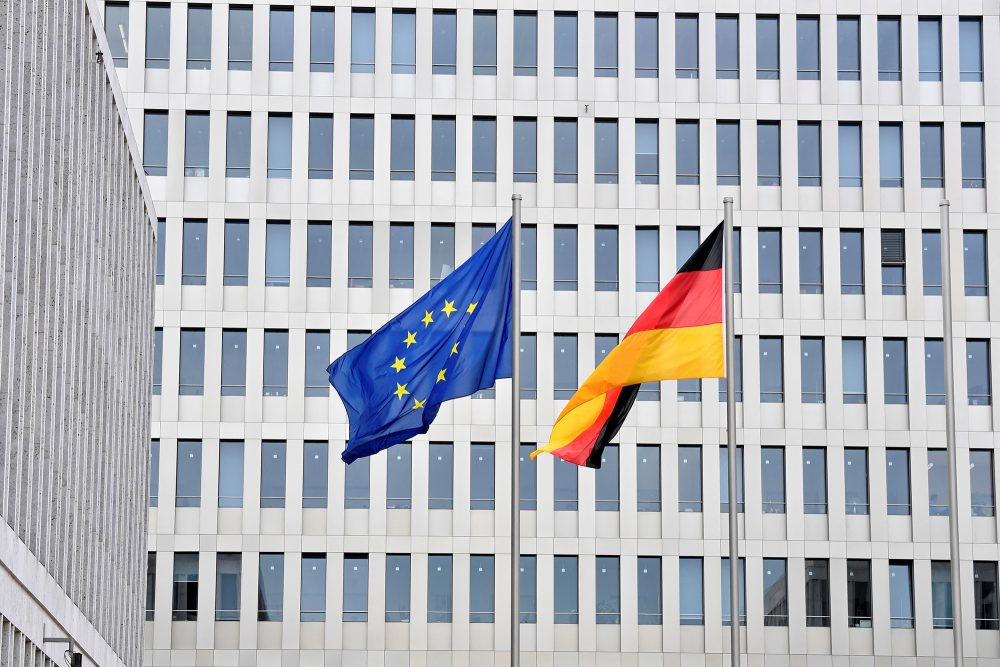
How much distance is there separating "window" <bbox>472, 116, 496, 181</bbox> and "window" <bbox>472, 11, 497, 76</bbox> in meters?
1.56

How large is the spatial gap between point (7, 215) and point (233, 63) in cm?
3255

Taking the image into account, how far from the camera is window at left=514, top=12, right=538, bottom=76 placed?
59406 mm

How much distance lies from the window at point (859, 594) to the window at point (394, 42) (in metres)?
20.5

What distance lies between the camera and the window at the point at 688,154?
195ft

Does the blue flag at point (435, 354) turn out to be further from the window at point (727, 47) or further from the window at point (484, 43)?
the window at point (727, 47)

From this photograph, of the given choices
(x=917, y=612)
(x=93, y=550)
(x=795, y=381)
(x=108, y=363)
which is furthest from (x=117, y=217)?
(x=917, y=612)

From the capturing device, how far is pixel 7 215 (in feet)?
89.1

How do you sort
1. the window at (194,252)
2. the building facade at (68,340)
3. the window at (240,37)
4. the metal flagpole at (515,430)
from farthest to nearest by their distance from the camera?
the window at (240,37) < the window at (194,252) < the building facade at (68,340) < the metal flagpole at (515,430)

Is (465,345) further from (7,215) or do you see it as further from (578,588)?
(578,588)

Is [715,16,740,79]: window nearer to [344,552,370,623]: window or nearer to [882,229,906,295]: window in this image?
[882,229,906,295]: window

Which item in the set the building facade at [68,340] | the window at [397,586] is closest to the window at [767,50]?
the window at [397,586]

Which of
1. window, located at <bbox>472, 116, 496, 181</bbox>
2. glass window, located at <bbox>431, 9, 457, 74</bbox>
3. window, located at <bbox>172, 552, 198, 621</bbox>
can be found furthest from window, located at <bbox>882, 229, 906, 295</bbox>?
window, located at <bbox>172, 552, 198, 621</bbox>

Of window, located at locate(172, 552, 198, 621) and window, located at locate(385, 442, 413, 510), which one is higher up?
window, located at locate(385, 442, 413, 510)

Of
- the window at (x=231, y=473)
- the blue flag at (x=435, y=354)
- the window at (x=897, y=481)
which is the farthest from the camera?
the window at (x=897, y=481)
